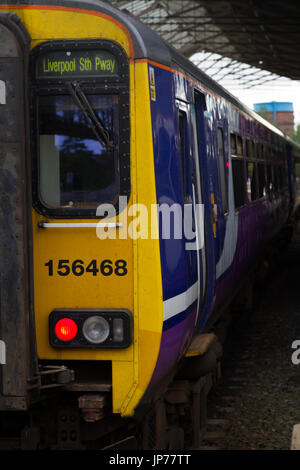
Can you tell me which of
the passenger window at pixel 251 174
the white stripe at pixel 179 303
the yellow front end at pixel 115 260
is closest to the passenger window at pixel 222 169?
the white stripe at pixel 179 303

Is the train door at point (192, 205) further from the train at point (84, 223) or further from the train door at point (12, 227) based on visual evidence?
the train door at point (12, 227)

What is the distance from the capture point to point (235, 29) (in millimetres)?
27375

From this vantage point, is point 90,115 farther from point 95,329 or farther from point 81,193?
point 95,329

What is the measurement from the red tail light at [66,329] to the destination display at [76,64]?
1.50m

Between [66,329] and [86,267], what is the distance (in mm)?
396

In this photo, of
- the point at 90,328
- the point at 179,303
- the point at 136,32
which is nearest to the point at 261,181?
the point at 179,303

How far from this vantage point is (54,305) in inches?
207

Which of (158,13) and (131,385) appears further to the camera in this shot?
(158,13)

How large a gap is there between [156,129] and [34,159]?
773 millimetres

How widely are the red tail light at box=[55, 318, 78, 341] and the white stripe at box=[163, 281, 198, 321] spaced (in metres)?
0.56

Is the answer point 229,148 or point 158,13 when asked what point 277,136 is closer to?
point 229,148
